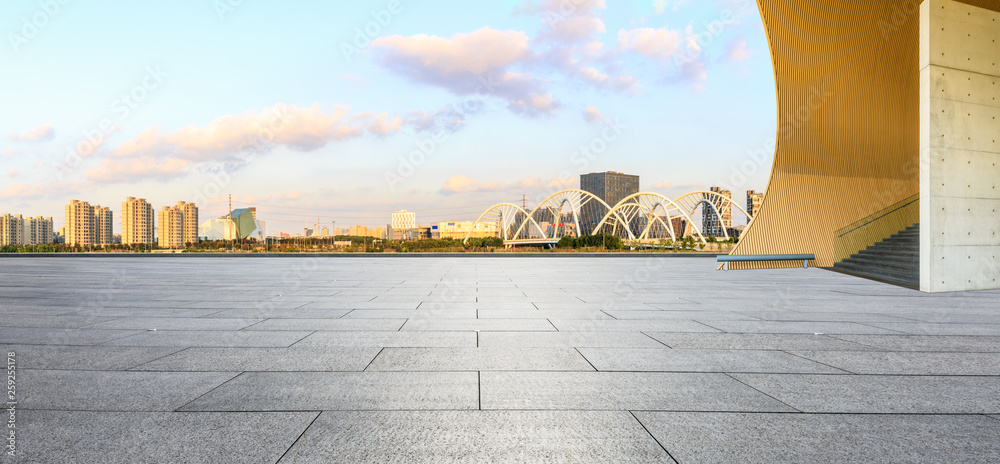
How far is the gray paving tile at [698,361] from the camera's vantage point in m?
5.18

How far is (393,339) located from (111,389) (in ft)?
9.74

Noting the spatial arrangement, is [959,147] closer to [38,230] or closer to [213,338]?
[213,338]

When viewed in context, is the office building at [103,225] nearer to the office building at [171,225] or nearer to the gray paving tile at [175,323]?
the office building at [171,225]

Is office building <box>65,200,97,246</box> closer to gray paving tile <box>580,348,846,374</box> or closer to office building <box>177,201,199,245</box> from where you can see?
office building <box>177,201,199,245</box>

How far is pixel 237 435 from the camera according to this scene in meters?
3.42

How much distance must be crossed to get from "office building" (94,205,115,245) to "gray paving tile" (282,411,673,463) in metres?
94.9

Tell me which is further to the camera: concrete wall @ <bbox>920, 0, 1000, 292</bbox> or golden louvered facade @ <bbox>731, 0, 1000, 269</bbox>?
golden louvered facade @ <bbox>731, 0, 1000, 269</bbox>

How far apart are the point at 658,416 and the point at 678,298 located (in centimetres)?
796

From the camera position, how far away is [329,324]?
7816 millimetres

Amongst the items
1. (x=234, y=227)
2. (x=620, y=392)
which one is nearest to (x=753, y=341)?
(x=620, y=392)

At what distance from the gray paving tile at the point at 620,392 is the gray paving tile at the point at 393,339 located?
1.59 m

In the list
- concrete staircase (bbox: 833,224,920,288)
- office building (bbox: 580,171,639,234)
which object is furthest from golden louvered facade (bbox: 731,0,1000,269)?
office building (bbox: 580,171,639,234)

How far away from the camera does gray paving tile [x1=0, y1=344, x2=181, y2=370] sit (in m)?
5.24

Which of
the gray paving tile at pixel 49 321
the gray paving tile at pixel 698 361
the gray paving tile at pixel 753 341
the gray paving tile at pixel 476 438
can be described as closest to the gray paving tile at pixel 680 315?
the gray paving tile at pixel 753 341
